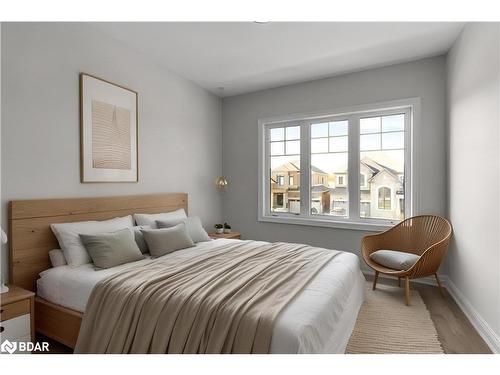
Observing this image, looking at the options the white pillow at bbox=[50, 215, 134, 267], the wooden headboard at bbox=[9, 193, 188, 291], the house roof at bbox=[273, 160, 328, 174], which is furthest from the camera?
the house roof at bbox=[273, 160, 328, 174]

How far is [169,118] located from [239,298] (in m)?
2.74

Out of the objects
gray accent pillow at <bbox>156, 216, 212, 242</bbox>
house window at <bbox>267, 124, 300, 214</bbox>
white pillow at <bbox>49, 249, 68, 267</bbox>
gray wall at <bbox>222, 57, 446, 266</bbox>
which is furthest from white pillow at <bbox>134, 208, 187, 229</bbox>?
house window at <bbox>267, 124, 300, 214</bbox>

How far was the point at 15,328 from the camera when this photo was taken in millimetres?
1839

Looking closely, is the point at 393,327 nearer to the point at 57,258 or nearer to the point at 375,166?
the point at 375,166

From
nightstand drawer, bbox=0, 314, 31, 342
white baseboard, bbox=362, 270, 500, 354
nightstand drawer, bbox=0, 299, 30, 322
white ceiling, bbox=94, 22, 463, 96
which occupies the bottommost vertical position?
white baseboard, bbox=362, 270, 500, 354

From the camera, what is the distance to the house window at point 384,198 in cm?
364

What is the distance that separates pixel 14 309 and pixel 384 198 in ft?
12.6

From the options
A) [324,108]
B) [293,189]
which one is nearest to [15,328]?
[293,189]

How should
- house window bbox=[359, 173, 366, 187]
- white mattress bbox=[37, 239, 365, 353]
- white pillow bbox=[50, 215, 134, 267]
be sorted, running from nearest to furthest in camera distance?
1. white mattress bbox=[37, 239, 365, 353]
2. white pillow bbox=[50, 215, 134, 267]
3. house window bbox=[359, 173, 366, 187]

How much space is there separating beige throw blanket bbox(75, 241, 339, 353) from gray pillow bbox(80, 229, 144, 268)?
0.22m

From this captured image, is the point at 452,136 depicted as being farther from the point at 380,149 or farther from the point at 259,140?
the point at 259,140

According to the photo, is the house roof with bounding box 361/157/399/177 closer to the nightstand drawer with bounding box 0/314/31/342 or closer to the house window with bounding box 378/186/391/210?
the house window with bounding box 378/186/391/210

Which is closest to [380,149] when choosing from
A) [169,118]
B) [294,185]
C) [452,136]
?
[452,136]

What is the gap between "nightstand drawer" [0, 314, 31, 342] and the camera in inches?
70.3
